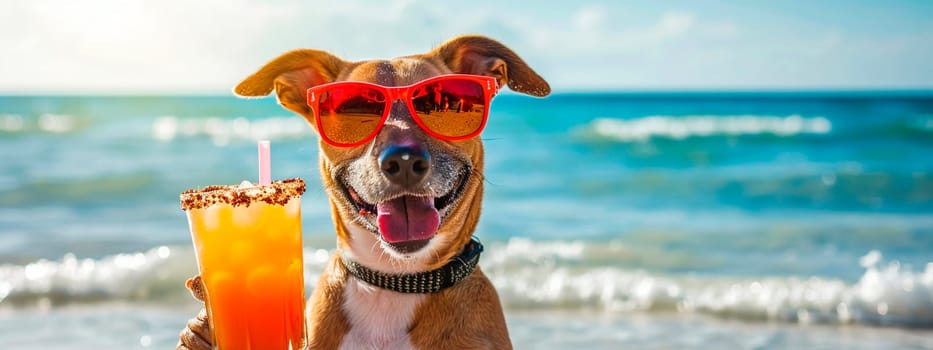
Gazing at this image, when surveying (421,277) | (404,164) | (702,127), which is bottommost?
(421,277)

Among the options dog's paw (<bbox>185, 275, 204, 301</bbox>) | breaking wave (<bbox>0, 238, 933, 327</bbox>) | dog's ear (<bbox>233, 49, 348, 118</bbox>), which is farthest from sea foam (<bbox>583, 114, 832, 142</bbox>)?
dog's paw (<bbox>185, 275, 204, 301</bbox>)

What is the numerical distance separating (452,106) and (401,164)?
0.32 metres

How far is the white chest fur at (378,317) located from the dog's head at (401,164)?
0.31 ft

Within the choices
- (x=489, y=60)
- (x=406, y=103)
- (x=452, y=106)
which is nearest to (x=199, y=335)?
(x=406, y=103)

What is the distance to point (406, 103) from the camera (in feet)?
9.68

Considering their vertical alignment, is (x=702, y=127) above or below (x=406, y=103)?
above

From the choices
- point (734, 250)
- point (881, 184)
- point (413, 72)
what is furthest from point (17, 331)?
point (881, 184)

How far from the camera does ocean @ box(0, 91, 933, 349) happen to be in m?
5.80

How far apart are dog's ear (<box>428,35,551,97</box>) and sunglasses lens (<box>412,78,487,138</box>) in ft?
1.03

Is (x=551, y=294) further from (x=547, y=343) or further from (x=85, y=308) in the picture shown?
(x=85, y=308)

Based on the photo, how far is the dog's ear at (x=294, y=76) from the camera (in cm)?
316

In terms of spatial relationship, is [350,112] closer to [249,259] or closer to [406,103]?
[406,103]

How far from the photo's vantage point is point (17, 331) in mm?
5590

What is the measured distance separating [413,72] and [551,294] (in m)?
3.58
